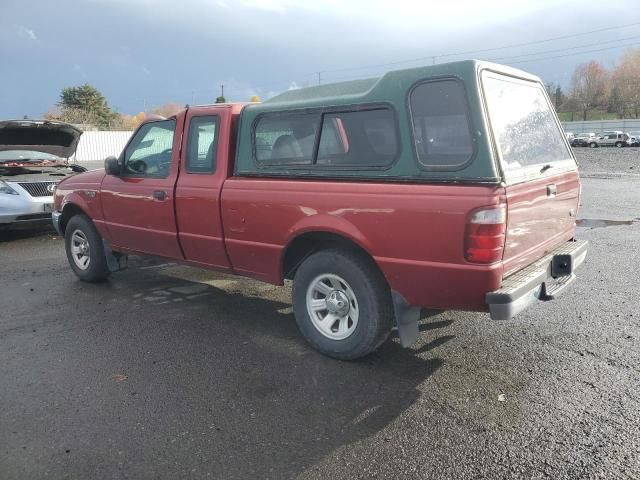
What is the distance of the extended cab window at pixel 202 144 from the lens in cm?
472

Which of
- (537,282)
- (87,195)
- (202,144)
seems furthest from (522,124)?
(87,195)

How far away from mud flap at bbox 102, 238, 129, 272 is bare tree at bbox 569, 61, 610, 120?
104 meters

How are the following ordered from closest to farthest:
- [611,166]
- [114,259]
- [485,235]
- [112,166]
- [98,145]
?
[485,235] < [112,166] < [114,259] < [611,166] < [98,145]

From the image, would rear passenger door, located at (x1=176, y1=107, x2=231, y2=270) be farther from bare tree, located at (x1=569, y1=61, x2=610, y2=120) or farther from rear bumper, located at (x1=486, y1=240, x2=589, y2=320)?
bare tree, located at (x1=569, y1=61, x2=610, y2=120)

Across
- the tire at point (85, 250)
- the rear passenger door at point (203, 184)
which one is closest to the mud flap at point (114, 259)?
the tire at point (85, 250)

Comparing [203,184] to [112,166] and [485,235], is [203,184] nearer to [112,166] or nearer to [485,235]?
[112,166]

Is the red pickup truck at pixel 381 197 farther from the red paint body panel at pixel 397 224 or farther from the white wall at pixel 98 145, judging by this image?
the white wall at pixel 98 145

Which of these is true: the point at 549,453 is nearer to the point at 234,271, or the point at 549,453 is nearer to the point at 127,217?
the point at 234,271

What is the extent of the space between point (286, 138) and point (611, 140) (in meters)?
56.9

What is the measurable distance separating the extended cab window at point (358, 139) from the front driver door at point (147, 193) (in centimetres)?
173

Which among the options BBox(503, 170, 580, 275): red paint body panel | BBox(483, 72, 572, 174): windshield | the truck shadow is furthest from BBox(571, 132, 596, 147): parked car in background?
the truck shadow

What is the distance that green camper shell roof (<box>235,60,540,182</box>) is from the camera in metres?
3.25

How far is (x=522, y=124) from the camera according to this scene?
3832mm

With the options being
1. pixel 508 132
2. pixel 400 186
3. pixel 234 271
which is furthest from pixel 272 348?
pixel 508 132
